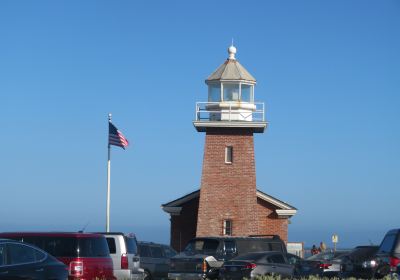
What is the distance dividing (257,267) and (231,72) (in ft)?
66.8

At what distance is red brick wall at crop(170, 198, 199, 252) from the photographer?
156 feet

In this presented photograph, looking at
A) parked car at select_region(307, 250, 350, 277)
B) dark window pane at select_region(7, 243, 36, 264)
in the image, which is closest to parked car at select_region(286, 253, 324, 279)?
parked car at select_region(307, 250, 350, 277)

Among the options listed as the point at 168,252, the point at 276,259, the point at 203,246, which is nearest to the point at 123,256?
the point at 276,259

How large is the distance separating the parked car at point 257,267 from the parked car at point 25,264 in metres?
9.31

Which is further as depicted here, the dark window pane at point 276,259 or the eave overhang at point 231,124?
the eave overhang at point 231,124

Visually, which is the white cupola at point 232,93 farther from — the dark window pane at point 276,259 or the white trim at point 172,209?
the dark window pane at point 276,259

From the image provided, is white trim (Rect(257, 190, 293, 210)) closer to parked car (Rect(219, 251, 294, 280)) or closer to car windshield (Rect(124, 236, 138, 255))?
parked car (Rect(219, 251, 294, 280))

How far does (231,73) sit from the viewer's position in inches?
1742

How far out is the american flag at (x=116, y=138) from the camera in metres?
38.8

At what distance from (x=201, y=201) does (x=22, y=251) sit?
28.5 m

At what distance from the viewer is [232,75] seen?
44031 mm

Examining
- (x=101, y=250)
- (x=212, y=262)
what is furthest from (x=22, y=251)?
(x=212, y=262)

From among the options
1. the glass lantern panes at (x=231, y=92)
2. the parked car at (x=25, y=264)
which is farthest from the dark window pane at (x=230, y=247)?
the glass lantern panes at (x=231, y=92)

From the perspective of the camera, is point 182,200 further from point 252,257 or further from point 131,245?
point 131,245
